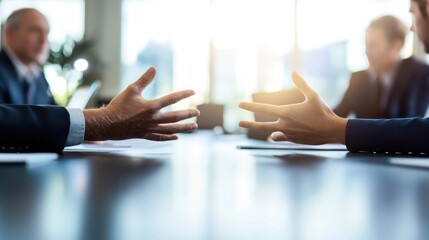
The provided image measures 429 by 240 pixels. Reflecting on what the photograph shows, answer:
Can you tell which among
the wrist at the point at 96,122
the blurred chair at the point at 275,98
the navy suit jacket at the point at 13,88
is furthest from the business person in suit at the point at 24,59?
the wrist at the point at 96,122

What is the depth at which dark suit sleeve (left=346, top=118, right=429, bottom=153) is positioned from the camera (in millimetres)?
1129

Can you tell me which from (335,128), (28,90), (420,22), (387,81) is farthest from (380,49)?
(28,90)

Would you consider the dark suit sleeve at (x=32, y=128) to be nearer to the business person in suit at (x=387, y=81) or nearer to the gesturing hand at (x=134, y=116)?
the gesturing hand at (x=134, y=116)

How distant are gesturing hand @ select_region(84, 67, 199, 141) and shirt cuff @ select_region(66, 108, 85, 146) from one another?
4 cm

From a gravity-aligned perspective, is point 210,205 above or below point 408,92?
below

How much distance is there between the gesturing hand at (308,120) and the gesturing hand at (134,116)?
0.22 metres

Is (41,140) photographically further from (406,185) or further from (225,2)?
(225,2)

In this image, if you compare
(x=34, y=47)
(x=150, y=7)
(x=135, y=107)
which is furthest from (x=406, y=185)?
(x=150, y=7)

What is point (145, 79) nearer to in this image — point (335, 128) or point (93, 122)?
point (93, 122)

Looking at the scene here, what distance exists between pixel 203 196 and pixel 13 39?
3.62 metres

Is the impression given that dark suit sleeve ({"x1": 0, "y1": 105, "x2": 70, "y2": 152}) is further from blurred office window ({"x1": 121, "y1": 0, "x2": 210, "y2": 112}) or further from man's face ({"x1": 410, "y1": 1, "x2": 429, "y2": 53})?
blurred office window ({"x1": 121, "y1": 0, "x2": 210, "y2": 112})

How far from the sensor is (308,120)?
1.24m

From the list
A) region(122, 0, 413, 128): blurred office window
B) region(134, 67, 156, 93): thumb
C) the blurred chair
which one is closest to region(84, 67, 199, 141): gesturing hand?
region(134, 67, 156, 93): thumb

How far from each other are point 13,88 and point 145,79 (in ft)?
6.55
